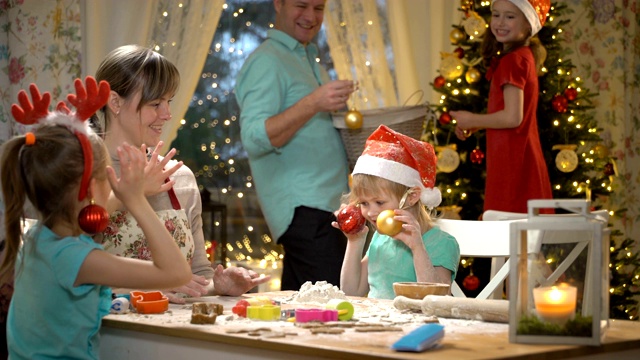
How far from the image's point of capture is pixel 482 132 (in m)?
5.27

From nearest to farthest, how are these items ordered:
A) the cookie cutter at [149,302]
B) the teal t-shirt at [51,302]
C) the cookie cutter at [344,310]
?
1. the teal t-shirt at [51,302]
2. the cookie cutter at [344,310]
3. the cookie cutter at [149,302]

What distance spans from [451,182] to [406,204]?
7.11ft

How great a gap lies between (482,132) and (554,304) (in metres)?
3.33

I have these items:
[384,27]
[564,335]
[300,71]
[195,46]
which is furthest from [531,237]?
[384,27]

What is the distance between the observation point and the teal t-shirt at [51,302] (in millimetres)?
2133

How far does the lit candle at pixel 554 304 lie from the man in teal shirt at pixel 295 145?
2101mm

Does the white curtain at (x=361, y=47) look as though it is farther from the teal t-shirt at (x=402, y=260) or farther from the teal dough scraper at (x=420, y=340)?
the teal dough scraper at (x=420, y=340)

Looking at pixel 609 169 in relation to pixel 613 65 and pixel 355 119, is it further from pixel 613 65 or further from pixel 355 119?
pixel 355 119

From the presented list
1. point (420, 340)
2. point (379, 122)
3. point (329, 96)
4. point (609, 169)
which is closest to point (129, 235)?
point (420, 340)

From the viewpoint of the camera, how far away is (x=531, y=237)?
2.06 metres

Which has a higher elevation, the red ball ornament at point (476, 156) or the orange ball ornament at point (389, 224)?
the red ball ornament at point (476, 156)

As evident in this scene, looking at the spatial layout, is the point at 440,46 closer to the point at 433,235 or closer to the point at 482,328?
the point at 433,235

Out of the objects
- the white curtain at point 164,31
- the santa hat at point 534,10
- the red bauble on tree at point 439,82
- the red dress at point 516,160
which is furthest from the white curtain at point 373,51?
the santa hat at point 534,10

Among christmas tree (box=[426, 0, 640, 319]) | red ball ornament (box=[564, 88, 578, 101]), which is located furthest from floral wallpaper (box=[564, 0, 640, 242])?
red ball ornament (box=[564, 88, 578, 101])
